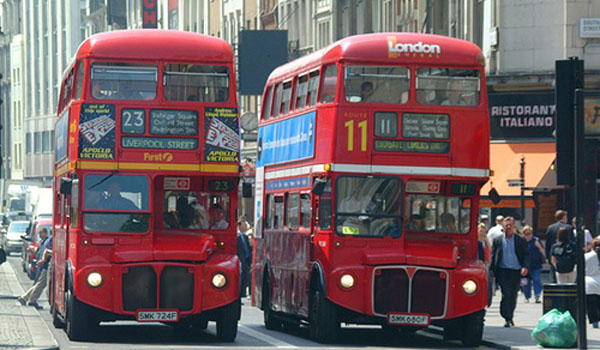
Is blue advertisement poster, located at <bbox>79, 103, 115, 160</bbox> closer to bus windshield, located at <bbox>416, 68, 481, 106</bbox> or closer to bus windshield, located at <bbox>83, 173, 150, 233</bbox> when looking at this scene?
bus windshield, located at <bbox>83, 173, 150, 233</bbox>

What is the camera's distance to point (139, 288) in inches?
813

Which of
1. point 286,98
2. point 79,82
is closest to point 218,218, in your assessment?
point 79,82

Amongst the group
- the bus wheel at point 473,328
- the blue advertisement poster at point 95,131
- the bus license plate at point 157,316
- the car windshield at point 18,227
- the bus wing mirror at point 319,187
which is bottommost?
the bus wheel at point 473,328

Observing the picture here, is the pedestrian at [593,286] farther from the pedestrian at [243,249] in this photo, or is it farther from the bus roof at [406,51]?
the pedestrian at [243,249]

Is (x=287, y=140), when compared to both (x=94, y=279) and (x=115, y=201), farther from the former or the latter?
(x=94, y=279)

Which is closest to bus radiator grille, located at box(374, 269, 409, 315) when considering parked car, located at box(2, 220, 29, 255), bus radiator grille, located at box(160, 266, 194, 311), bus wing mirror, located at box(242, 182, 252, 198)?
bus radiator grille, located at box(160, 266, 194, 311)

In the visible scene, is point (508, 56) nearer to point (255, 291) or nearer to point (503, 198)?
point (503, 198)

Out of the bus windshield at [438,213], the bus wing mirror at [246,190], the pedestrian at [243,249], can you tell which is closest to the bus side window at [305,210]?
the bus wing mirror at [246,190]

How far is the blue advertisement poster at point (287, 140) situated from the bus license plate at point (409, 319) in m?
2.66

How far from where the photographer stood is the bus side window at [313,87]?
21875 millimetres

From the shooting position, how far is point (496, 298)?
34.9 m

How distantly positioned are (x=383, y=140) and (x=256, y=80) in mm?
39076

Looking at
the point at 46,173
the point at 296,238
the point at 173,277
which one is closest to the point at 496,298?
the point at 296,238

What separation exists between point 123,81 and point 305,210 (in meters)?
3.16
